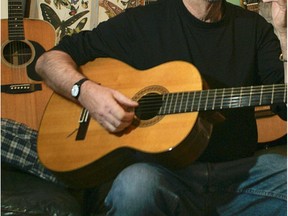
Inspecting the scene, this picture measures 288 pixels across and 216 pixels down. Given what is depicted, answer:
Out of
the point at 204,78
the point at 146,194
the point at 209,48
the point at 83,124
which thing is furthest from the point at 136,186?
the point at 209,48

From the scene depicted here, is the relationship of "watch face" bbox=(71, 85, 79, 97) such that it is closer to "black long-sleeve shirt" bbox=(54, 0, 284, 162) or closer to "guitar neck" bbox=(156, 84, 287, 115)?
"black long-sleeve shirt" bbox=(54, 0, 284, 162)

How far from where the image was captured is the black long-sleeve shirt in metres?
1.22

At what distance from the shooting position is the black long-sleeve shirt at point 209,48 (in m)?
1.22

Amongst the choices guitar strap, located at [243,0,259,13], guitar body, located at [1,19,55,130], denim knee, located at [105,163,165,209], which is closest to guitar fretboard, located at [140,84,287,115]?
denim knee, located at [105,163,165,209]

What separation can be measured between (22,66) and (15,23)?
0.64 ft

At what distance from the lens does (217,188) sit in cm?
113

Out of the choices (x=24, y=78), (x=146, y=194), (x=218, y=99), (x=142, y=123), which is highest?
(x=218, y=99)

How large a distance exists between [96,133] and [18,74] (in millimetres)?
725

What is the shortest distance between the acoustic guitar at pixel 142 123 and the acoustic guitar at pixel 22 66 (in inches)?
17.1

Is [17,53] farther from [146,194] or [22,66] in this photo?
[146,194]

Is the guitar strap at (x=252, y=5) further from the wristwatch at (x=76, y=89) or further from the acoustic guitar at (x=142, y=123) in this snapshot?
the wristwatch at (x=76, y=89)

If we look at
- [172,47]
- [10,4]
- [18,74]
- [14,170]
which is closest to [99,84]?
[172,47]

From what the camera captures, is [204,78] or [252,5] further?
[252,5]

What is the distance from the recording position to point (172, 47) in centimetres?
128
